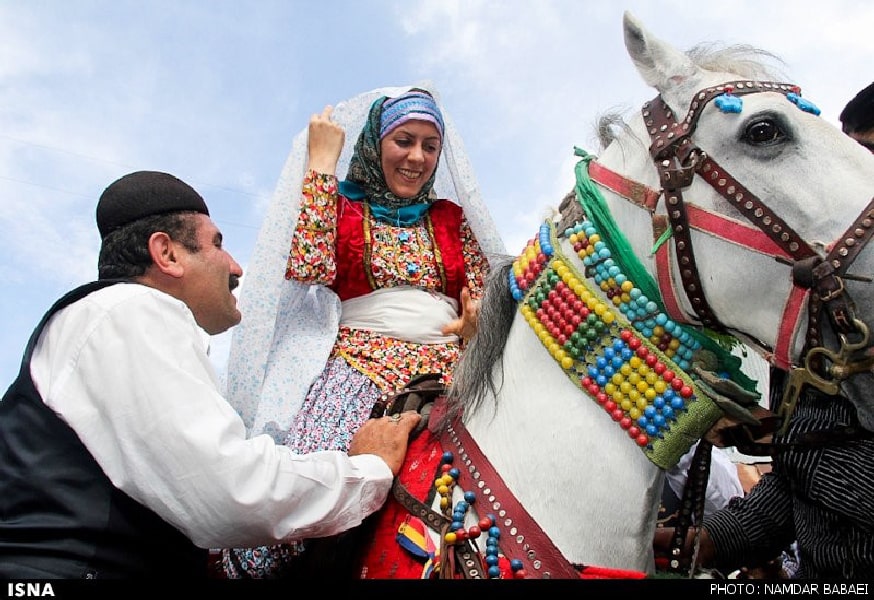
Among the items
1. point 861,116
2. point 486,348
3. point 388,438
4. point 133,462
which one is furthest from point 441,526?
point 861,116

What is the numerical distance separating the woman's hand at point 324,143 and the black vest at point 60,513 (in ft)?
4.80

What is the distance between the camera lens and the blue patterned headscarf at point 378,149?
312cm

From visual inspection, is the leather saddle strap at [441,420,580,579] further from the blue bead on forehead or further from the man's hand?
the blue bead on forehead

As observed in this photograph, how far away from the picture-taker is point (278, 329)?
290 cm

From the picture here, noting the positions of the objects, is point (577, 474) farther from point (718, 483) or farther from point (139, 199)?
point (718, 483)

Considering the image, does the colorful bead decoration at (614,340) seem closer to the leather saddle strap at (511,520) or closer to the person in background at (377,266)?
the leather saddle strap at (511,520)

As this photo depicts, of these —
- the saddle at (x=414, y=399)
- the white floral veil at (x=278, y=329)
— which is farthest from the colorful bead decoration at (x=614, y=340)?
the white floral veil at (x=278, y=329)

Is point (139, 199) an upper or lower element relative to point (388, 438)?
upper

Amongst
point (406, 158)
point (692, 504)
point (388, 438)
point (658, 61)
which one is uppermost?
point (658, 61)

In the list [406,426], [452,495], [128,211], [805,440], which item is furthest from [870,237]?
[128,211]

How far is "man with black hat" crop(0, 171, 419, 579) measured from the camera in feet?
5.14

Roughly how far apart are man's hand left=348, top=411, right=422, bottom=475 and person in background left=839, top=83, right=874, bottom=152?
2.27 meters

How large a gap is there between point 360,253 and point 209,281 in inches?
33.2

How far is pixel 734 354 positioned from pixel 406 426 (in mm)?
1000
